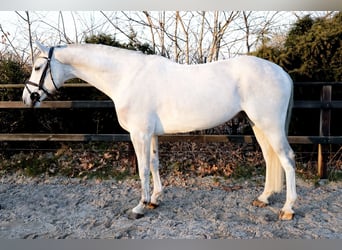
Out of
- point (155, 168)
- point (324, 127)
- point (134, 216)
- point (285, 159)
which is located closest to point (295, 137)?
point (324, 127)

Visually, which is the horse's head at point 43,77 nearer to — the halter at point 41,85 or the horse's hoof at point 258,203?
the halter at point 41,85

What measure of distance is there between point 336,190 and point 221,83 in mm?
2007

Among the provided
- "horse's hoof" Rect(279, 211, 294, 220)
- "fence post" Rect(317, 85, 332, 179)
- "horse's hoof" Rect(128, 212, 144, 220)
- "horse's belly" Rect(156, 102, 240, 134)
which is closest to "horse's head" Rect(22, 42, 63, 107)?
"horse's belly" Rect(156, 102, 240, 134)

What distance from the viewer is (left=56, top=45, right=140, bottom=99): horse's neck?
2.71 m

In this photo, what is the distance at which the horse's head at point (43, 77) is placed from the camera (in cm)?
269

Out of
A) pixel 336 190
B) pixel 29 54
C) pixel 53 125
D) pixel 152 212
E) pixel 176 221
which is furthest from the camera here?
pixel 29 54

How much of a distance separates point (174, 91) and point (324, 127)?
7.03 ft

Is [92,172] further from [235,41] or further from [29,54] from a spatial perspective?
[235,41]

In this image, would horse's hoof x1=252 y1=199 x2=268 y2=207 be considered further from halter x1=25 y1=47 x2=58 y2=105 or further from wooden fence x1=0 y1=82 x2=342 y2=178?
halter x1=25 y1=47 x2=58 y2=105

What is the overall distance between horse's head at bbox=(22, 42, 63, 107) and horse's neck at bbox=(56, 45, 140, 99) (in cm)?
9

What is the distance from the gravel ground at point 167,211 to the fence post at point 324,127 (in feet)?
0.85

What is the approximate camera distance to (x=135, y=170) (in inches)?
153

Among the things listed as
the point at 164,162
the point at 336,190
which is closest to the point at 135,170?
the point at 164,162

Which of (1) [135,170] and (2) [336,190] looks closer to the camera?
(2) [336,190]
